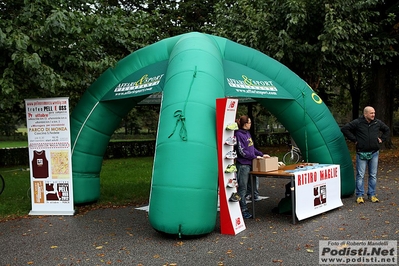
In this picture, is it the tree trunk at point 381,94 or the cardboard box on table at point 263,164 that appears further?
the tree trunk at point 381,94

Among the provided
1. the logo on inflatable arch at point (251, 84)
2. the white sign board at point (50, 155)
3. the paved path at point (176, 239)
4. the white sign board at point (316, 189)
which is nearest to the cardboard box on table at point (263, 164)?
the white sign board at point (316, 189)

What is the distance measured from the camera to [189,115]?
6789 mm

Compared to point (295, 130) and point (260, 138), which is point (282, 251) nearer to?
point (295, 130)

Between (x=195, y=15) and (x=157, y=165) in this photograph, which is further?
(x=195, y=15)

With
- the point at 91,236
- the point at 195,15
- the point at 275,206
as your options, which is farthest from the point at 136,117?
the point at 91,236

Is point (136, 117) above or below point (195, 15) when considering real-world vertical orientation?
below

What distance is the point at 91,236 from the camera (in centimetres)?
713

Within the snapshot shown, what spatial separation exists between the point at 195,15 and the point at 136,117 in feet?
20.1

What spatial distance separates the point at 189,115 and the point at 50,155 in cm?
350

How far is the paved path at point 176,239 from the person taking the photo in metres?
5.80

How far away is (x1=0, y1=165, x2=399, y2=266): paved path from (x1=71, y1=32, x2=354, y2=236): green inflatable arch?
0.45 meters

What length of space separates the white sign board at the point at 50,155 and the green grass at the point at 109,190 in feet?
2.23

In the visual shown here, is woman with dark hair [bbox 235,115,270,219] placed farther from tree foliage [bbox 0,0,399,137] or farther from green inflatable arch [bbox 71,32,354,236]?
tree foliage [bbox 0,0,399,137]

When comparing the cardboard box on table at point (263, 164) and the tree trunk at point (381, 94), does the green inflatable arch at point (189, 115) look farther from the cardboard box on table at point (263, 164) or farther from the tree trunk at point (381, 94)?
the tree trunk at point (381, 94)
